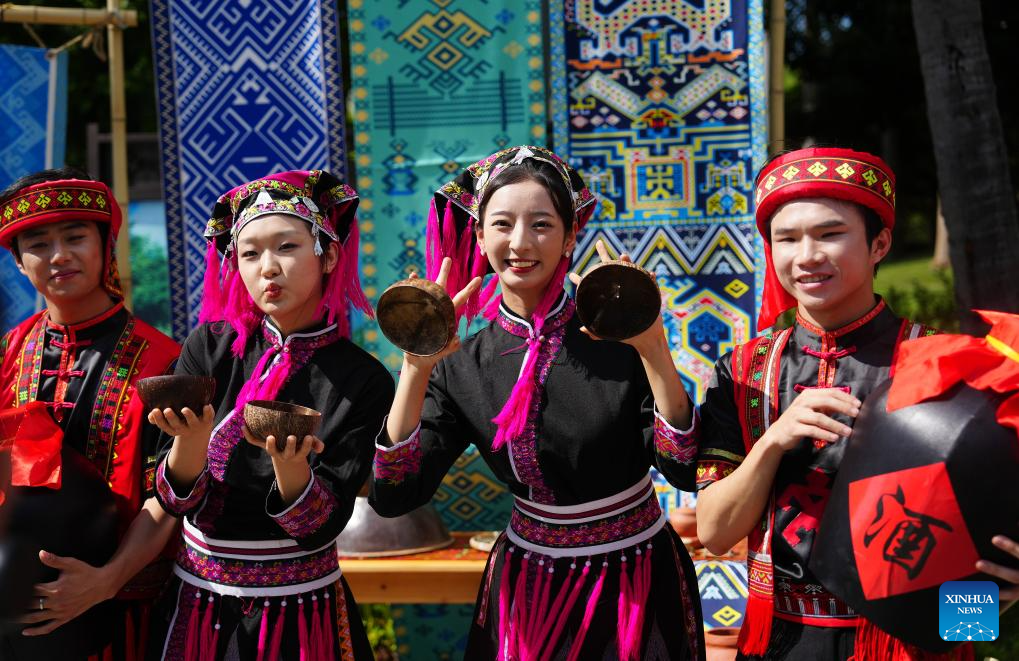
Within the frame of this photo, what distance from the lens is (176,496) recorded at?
241cm

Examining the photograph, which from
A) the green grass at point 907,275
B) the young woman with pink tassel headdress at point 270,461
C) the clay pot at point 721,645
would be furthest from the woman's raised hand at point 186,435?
the green grass at point 907,275

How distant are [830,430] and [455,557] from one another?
212cm

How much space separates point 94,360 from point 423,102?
190 centimetres

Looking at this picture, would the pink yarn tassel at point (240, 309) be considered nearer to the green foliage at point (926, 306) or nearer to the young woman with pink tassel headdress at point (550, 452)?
the young woman with pink tassel headdress at point (550, 452)

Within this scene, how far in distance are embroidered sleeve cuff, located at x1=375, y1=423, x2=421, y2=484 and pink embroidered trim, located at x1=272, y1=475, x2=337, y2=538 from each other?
140 mm

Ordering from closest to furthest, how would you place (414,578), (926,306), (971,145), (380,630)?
1. (414,578)
2. (971,145)
3. (380,630)
4. (926,306)

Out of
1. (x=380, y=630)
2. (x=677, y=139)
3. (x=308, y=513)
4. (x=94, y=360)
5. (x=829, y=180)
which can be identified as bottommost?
(x=380, y=630)

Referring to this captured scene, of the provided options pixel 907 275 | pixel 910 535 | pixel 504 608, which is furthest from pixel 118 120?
pixel 907 275

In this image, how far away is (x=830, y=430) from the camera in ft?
6.43

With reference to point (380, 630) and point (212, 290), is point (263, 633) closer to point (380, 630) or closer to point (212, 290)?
point (212, 290)

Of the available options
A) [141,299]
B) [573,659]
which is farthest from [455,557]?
[141,299]

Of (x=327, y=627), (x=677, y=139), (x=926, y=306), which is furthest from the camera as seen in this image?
(x=926, y=306)

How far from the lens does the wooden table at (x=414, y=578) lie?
3709 mm

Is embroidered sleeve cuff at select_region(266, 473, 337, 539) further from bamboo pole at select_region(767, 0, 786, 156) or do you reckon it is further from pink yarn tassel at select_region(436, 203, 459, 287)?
bamboo pole at select_region(767, 0, 786, 156)
